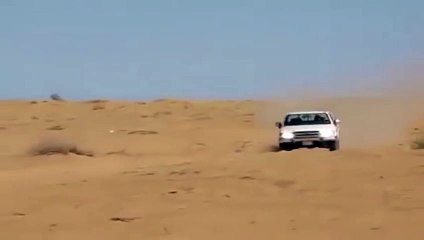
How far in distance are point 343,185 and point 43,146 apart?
1574 centimetres

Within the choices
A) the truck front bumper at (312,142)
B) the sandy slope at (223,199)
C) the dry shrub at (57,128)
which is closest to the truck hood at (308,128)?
the truck front bumper at (312,142)

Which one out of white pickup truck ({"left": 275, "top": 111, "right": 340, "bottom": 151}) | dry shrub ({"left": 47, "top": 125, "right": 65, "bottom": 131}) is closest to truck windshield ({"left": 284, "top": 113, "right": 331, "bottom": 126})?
white pickup truck ({"left": 275, "top": 111, "right": 340, "bottom": 151})

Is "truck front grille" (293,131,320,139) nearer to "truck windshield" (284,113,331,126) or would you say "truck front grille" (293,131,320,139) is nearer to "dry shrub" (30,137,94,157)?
"truck windshield" (284,113,331,126)

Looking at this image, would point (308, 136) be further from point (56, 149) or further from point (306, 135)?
point (56, 149)

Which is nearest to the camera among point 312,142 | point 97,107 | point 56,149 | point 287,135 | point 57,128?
point 312,142

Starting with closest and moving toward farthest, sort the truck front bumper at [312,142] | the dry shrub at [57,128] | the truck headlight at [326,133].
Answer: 1. the truck front bumper at [312,142]
2. the truck headlight at [326,133]
3. the dry shrub at [57,128]

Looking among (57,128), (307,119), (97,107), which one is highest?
Result: (307,119)

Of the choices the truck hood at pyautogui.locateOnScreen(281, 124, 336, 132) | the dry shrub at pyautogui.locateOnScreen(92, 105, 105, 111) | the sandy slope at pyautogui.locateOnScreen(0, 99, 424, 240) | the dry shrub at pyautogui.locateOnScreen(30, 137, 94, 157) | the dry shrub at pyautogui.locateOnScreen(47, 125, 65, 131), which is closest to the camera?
the sandy slope at pyautogui.locateOnScreen(0, 99, 424, 240)

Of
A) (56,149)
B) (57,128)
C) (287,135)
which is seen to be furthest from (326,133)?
(57,128)

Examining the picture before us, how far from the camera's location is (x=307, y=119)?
2856 centimetres

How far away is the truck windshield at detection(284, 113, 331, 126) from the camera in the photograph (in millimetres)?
28219

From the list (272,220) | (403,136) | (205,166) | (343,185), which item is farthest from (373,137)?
(272,220)

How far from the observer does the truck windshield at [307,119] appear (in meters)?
28.2

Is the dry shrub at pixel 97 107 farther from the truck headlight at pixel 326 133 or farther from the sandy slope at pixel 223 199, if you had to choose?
the truck headlight at pixel 326 133
